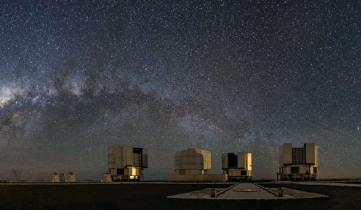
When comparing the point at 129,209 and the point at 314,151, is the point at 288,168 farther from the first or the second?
the point at 129,209

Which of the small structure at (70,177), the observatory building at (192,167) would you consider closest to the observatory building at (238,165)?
Result: the observatory building at (192,167)

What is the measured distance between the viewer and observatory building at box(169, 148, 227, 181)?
472 ft

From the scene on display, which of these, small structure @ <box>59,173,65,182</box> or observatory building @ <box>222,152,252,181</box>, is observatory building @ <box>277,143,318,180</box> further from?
small structure @ <box>59,173,65,182</box>

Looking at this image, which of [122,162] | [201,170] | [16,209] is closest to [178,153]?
[201,170]

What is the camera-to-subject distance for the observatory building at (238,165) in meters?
165

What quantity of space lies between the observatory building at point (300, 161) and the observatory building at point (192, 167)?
2457 cm

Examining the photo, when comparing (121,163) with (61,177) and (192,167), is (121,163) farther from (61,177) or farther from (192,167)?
(61,177)

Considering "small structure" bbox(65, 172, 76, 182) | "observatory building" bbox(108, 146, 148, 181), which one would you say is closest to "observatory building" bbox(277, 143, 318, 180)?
"observatory building" bbox(108, 146, 148, 181)

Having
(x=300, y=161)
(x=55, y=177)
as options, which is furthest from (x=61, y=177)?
(x=300, y=161)

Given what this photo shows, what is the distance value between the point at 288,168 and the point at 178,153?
141ft

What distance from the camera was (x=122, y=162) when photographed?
14800cm

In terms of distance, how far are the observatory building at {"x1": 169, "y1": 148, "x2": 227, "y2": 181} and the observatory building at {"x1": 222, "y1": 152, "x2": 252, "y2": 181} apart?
11643 mm

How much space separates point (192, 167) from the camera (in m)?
150

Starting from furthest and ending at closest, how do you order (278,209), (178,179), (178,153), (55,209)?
(178,153) → (178,179) → (55,209) → (278,209)
